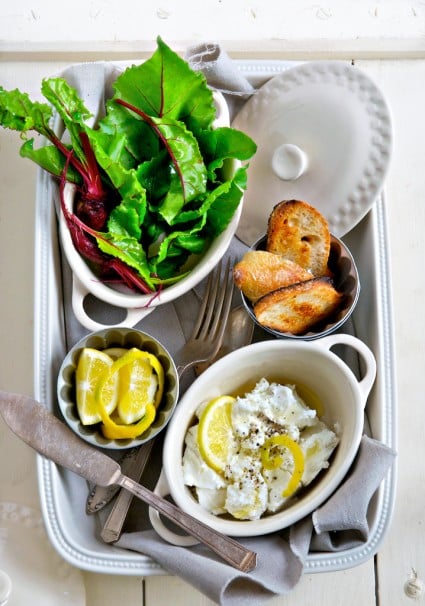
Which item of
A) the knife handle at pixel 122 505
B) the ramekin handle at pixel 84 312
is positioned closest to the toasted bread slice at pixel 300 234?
the ramekin handle at pixel 84 312

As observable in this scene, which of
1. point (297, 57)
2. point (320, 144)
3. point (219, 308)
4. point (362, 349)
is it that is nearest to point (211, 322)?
point (219, 308)

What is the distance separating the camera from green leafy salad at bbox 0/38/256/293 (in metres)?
1.17

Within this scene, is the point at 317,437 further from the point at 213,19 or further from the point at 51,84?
the point at 213,19

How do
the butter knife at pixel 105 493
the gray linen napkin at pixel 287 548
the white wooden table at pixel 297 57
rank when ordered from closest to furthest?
the gray linen napkin at pixel 287 548 → the butter knife at pixel 105 493 → the white wooden table at pixel 297 57

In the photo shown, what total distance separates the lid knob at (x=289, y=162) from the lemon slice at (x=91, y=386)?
1.44 ft

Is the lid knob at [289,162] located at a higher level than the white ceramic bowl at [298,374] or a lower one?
higher

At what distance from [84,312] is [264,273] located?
304 millimetres

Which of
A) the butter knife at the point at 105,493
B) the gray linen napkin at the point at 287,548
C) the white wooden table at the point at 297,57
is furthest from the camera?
the white wooden table at the point at 297,57

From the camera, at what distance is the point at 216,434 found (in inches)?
46.7

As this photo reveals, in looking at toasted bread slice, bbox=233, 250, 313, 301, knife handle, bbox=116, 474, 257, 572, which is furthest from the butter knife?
toasted bread slice, bbox=233, 250, 313, 301

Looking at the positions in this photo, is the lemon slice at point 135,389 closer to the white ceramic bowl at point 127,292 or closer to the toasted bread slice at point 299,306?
the white ceramic bowl at point 127,292

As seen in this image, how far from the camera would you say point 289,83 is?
1.30m

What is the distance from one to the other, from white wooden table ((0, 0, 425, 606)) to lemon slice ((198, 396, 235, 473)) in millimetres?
339

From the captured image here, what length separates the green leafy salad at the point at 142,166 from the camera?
3.83ft
